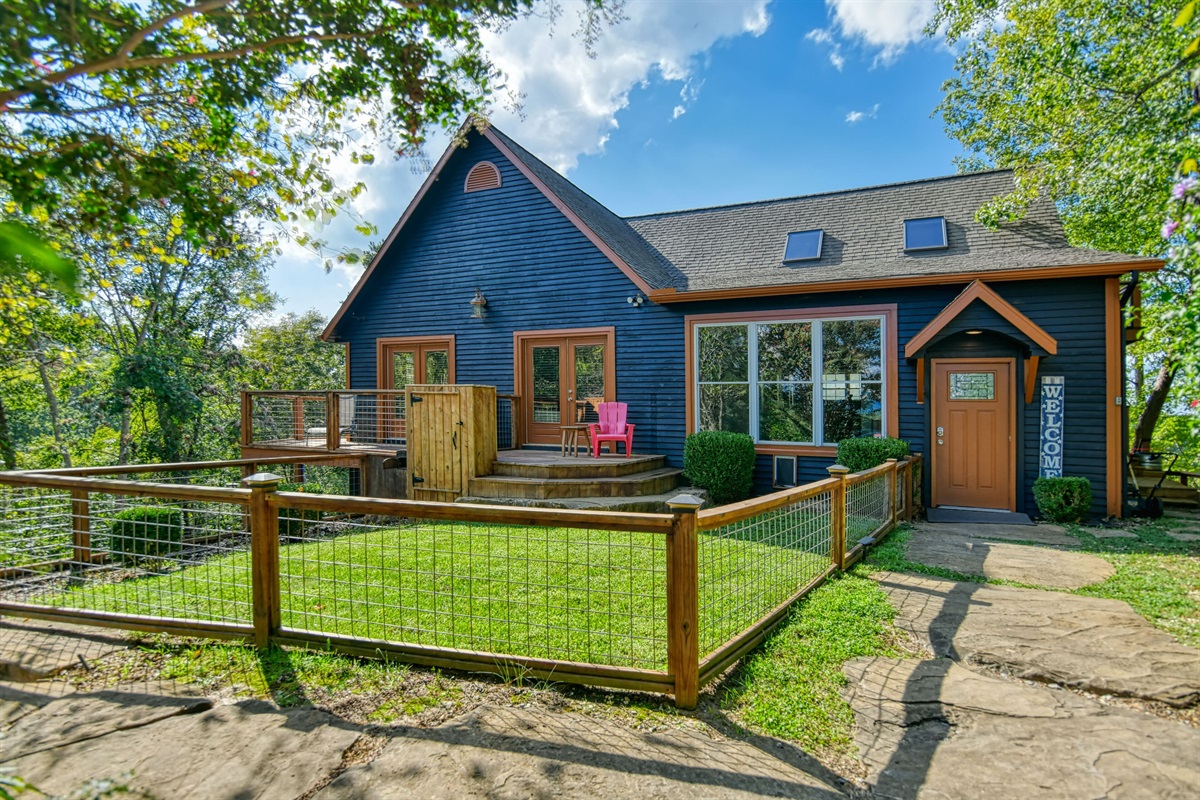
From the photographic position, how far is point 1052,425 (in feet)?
25.2

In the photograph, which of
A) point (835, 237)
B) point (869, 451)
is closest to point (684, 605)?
point (869, 451)

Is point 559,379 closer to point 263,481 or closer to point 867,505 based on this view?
point 867,505

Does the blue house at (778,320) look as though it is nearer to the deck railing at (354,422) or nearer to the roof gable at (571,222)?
the roof gable at (571,222)

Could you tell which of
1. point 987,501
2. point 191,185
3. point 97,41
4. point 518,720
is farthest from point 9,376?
point 987,501

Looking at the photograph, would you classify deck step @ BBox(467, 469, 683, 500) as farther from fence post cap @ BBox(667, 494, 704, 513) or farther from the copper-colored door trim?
fence post cap @ BBox(667, 494, 704, 513)

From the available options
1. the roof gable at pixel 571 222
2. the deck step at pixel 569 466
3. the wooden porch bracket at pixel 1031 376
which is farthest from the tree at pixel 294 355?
the wooden porch bracket at pixel 1031 376

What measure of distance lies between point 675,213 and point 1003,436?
8109 millimetres

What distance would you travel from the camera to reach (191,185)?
3.77 m

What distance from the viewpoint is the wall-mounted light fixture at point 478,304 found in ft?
36.1

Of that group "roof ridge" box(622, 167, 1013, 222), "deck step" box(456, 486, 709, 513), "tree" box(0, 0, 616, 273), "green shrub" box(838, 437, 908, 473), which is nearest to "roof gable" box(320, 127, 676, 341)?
"roof ridge" box(622, 167, 1013, 222)

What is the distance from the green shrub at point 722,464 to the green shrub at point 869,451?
1348 mm

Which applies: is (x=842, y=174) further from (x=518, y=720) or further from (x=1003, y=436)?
(x=518, y=720)

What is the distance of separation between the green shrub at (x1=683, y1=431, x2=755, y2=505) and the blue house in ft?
1.98

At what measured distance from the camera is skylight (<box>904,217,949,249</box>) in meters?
9.16
